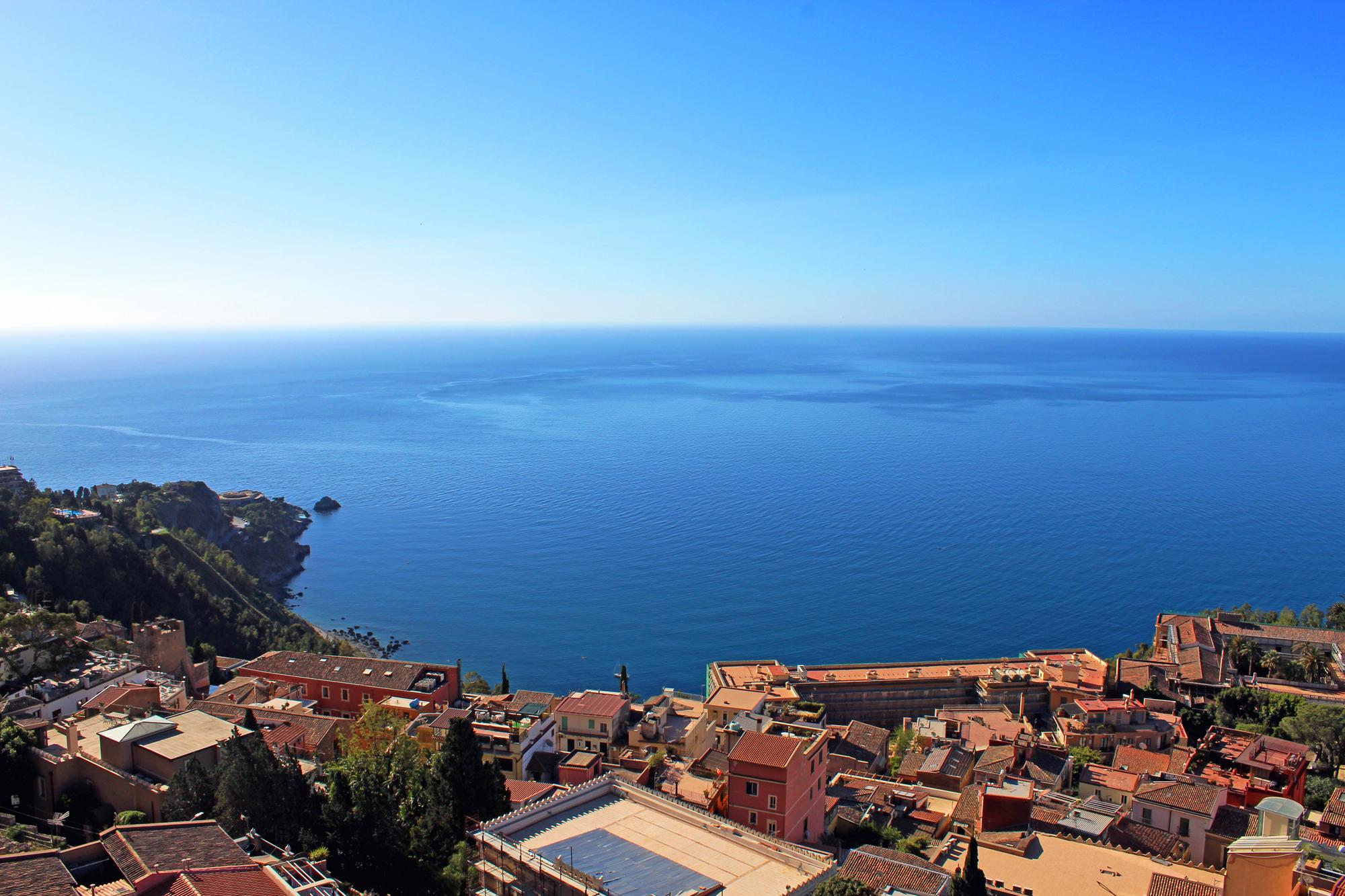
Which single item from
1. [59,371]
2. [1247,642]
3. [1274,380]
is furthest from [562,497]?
[59,371]

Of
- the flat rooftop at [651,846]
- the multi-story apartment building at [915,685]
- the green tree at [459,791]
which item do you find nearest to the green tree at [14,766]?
the green tree at [459,791]

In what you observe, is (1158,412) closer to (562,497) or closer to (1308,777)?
(562,497)

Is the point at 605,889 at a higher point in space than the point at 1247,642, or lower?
higher

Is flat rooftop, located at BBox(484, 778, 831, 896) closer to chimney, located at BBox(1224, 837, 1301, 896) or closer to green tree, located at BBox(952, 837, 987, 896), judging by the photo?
green tree, located at BBox(952, 837, 987, 896)

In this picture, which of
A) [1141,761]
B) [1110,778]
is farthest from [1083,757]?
[1110,778]

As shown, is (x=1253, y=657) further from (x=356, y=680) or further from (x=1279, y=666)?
(x=356, y=680)

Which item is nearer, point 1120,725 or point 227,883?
point 227,883

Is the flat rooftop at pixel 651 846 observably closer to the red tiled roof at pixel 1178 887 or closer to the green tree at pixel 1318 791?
the red tiled roof at pixel 1178 887
